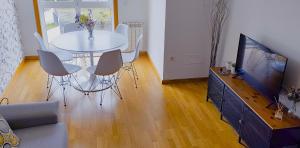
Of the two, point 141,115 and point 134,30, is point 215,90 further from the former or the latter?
point 134,30

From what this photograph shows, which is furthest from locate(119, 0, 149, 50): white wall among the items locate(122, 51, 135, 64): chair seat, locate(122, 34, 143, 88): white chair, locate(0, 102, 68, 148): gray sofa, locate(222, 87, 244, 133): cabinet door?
locate(0, 102, 68, 148): gray sofa

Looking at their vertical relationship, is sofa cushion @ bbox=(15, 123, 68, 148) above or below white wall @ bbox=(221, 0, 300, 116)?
below

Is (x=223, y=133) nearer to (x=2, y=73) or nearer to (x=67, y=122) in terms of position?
(x=67, y=122)

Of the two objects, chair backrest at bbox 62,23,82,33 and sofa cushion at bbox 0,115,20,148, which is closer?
sofa cushion at bbox 0,115,20,148

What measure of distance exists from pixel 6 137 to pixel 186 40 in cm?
286

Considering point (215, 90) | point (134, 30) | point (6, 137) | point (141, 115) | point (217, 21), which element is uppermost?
point (217, 21)

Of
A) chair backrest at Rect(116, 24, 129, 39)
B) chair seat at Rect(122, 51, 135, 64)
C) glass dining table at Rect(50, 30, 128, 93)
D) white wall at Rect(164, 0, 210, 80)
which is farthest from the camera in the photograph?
chair backrest at Rect(116, 24, 129, 39)

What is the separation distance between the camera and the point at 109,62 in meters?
3.57

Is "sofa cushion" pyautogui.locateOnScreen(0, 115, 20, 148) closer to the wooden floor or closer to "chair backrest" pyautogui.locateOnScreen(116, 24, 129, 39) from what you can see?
the wooden floor

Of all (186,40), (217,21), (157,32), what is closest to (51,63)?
(157,32)

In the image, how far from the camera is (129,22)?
538 centimetres

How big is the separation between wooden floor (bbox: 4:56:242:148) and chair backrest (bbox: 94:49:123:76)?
1.68 feet

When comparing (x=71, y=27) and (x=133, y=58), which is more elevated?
(x=71, y=27)

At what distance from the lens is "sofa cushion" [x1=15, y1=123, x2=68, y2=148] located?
2295 mm
